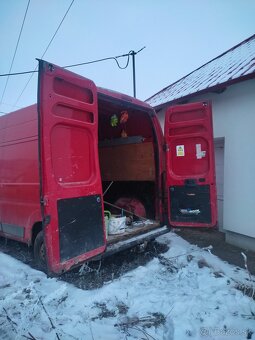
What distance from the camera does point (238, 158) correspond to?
543 cm

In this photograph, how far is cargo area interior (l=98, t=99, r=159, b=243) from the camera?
→ 5.26m

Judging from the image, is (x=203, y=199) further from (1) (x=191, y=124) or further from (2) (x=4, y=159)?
(2) (x=4, y=159)

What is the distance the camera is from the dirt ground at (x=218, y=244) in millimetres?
4635

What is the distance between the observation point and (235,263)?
4.53 m

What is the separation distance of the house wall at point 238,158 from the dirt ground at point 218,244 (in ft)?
0.79

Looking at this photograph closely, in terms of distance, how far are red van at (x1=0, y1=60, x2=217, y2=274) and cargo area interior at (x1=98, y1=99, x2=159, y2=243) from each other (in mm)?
21

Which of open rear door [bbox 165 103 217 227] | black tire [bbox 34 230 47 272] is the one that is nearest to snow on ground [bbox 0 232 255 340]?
black tire [bbox 34 230 47 272]

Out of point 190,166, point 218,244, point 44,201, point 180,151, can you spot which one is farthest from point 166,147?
point 44,201

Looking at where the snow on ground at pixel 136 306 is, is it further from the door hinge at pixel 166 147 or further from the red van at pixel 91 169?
the door hinge at pixel 166 147

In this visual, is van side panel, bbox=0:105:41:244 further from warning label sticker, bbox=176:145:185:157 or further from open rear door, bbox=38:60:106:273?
warning label sticker, bbox=176:145:185:157

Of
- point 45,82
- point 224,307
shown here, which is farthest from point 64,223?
point 224,307

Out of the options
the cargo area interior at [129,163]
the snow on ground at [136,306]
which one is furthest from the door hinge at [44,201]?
the cargo area interior at [129,163]

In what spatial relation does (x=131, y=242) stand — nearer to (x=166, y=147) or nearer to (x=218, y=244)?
(x=166, y=147)

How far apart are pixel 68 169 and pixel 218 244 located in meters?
3.82
